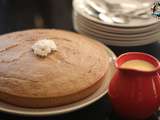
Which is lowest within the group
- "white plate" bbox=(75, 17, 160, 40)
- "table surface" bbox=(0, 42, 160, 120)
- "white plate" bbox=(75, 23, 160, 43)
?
"table surface" bbox=(0, 42, 160, 120)

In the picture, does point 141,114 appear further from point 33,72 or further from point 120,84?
point 33,72

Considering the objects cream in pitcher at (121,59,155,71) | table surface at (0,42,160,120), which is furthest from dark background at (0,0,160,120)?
cream in pitcher at (121,59,155,71)

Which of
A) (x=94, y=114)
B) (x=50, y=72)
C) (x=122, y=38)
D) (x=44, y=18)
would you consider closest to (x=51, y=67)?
(x=50, y=72)

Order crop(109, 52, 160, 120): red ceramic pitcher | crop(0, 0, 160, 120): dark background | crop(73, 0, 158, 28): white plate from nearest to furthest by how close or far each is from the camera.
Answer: crop(109, 52, 160, 120): red ceramic pitcher < crop(0, 0, 160, 120): dark background < crop(73, 0, 158, 28): white plate

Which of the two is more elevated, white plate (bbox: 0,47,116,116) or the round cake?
the round cake

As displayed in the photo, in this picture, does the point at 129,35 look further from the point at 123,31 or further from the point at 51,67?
the point at 51,67

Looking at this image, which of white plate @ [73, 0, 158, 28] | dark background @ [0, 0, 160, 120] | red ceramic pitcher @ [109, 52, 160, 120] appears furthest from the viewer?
white plate @ [73, 0, 158, 28]

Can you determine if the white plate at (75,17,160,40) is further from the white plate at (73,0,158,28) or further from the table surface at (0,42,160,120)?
the table surface at (0,42,160,120)

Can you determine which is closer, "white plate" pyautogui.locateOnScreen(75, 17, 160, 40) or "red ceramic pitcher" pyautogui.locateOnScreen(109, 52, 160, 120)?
"red ceramic pitcher" pyautogui.locateOnScreen(109, 52, 160, 120)
